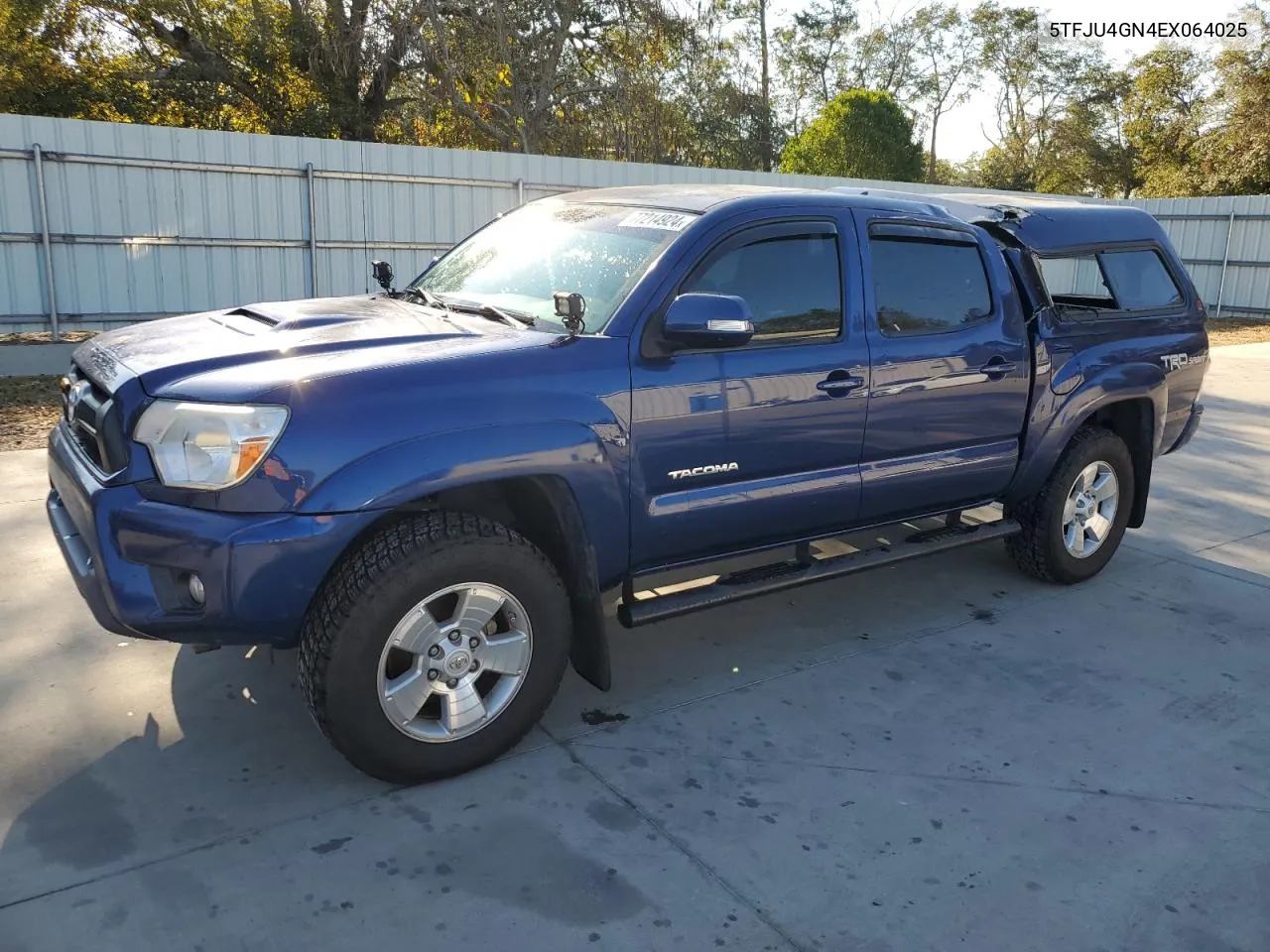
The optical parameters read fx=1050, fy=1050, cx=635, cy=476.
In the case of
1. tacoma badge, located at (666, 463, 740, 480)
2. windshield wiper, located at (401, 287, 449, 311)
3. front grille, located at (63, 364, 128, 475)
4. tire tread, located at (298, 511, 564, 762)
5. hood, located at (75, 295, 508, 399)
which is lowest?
tire tread, located at (298, 511, 564, 762)

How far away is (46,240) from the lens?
10.4 meters

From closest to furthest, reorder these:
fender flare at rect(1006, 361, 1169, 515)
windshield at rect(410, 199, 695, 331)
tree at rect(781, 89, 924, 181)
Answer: windshield at rect(410, 199, 695, 331), fender flare at rect(1006, 361, 1169, 515), tree at rect(781, 89, 924, 181)

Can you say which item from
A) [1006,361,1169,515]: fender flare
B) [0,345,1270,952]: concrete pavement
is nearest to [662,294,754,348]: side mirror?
[0,345,1270,952]: concrete pavement

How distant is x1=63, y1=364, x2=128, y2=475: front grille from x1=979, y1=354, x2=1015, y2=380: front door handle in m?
3.48

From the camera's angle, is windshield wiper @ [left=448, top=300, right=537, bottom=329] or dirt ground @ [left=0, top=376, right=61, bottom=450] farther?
dirt ground @ [left=0, top=376, right=61, bottom=450]

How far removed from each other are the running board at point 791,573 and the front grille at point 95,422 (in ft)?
5.71

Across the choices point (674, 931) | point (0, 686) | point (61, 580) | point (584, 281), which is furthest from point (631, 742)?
point (61, 580)

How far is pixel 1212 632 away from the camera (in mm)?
4949

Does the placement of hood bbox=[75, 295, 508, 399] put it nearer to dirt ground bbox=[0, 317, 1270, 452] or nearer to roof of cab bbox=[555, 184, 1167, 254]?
roof of cab bbox=[555, 184, 1167, 254]

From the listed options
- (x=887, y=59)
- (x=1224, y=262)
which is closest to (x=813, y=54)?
(x=887, y=59)

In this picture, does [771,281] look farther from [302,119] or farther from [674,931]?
[302,119]

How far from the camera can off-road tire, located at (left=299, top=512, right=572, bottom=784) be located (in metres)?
3.11

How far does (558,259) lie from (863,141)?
2834 cm

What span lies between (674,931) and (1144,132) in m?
42.6
